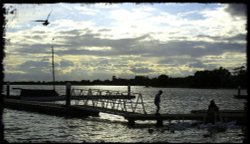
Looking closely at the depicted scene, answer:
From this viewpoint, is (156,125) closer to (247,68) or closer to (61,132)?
(61,132)

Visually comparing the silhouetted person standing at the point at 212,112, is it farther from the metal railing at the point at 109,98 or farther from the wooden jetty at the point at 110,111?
the metal railing at the point at 109,98

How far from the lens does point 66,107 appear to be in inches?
1558

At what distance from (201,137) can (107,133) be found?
22.9ft

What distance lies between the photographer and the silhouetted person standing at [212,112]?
25938 mm

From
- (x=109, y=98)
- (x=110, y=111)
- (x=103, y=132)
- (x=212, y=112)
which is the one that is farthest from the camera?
(x=109, y=98)

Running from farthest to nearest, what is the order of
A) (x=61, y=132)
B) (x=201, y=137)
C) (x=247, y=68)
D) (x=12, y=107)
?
(x=12, y=107), (x=61, y=132), (x=201, y=137), (x=247, y=68)

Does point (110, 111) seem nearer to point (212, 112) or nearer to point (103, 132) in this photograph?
point (103, 132)

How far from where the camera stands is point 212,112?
26.4 metres

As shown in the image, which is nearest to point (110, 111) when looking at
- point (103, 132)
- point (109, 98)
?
point (103, 132)

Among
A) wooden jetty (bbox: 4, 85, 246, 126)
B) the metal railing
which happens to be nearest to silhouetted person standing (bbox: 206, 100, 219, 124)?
wooden jetty (bbox: 4, 85, 246, 126)

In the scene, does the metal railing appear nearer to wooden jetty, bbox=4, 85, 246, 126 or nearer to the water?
wooden jetty, bbox=4, 85, 246, 126

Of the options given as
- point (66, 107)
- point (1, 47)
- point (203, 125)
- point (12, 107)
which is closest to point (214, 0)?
point (1, 47)

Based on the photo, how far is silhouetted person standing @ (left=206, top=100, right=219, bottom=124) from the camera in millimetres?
25938

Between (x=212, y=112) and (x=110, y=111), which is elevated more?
(x=212, y=112)
